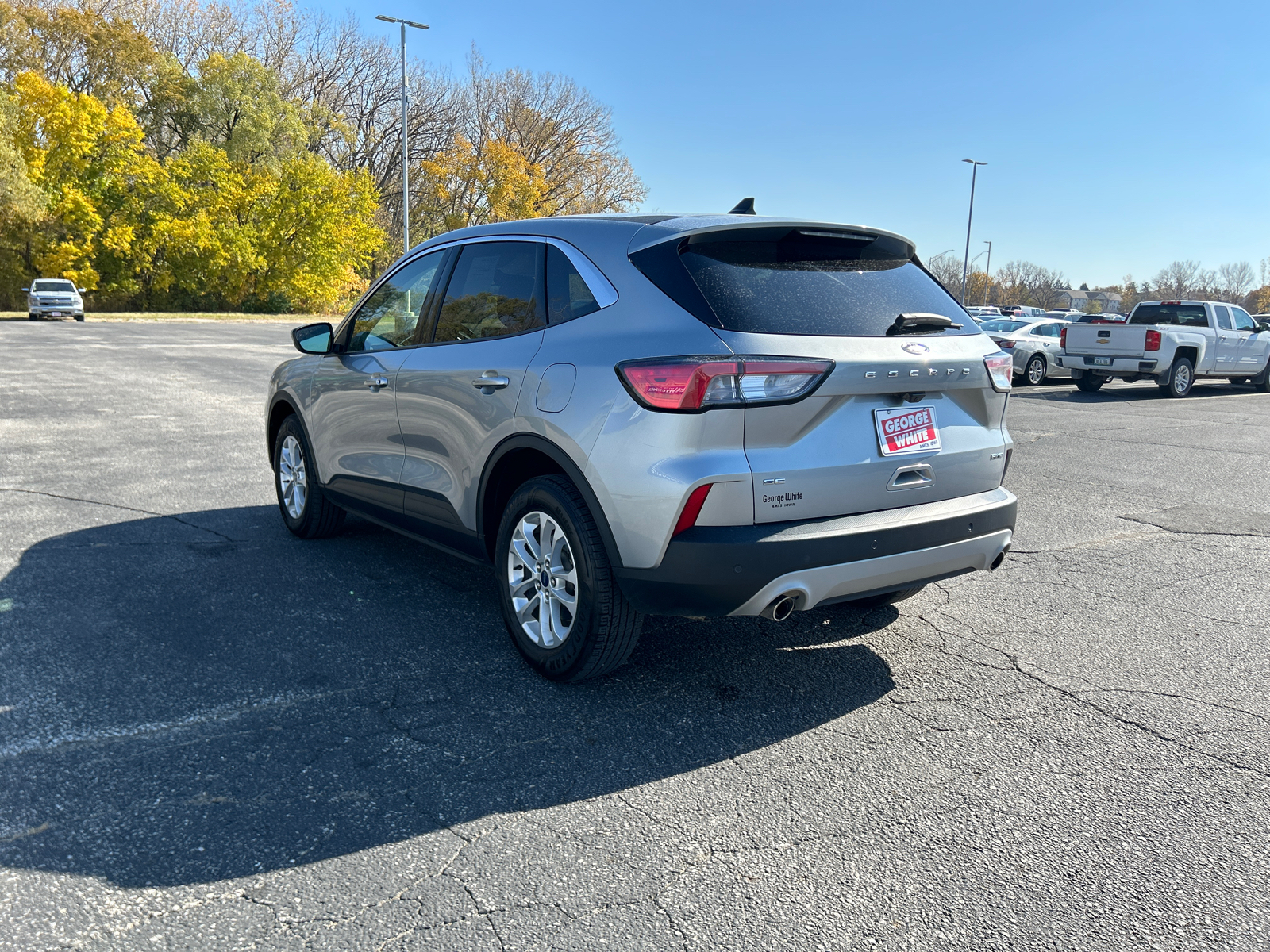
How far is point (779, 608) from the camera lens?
342 centimetres

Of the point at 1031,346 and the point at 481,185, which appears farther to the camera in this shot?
the point at 481,185

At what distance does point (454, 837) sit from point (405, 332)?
286 cm

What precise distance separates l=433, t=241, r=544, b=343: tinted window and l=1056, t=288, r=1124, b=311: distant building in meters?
130

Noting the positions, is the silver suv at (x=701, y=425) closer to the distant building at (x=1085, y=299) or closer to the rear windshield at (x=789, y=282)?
the rear windshield at (x=789, y=282)

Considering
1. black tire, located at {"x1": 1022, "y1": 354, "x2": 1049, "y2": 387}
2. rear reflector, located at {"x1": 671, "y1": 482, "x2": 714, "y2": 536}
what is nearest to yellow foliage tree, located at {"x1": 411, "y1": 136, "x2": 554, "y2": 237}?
black tire, located at {"x1": 1022, "y1": 354, "x2": 1049, "y2": 387}

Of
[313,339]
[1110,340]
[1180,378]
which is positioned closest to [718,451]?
[313,339]

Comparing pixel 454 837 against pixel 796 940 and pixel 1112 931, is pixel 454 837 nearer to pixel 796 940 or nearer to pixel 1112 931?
pixel 796 940

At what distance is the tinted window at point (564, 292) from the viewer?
3.82m

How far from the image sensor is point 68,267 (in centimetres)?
4550

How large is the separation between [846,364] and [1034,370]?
66.1ft

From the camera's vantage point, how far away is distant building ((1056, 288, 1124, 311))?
128500 mm

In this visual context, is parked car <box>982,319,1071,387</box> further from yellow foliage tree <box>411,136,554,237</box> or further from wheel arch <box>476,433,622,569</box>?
yellow foliage tree <box>411,136,554,237</box>

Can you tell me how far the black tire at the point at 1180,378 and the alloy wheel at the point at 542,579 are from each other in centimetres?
1937

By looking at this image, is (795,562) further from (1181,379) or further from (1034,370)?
(1034,370)
